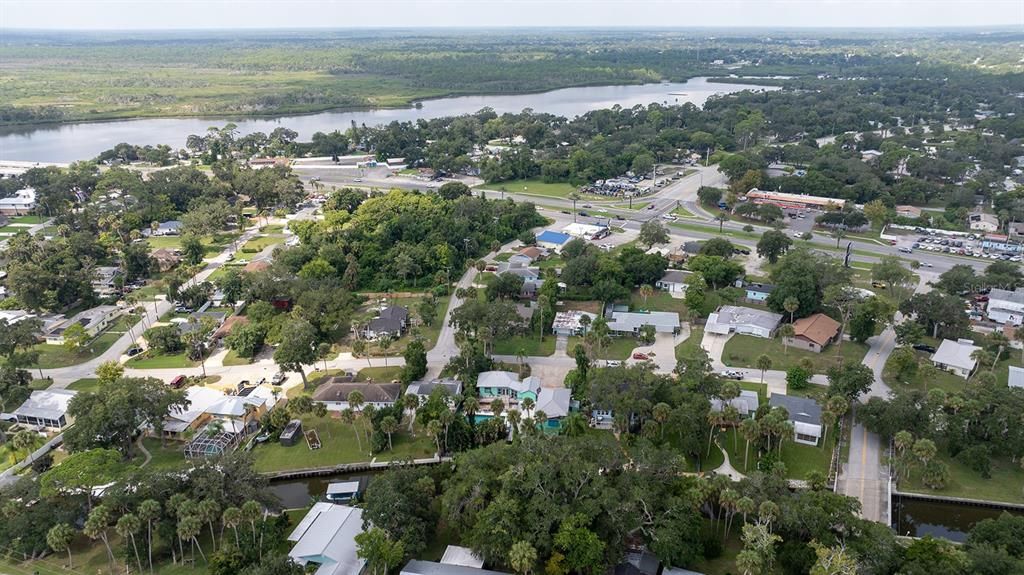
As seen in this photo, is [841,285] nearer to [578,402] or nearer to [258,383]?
[578,402]

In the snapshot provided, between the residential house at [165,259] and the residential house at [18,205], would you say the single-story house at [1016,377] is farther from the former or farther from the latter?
the residential house at [18,205]

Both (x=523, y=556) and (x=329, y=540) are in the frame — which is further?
(x=329, y=540)

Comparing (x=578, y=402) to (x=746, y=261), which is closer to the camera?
(x=578, y=402)

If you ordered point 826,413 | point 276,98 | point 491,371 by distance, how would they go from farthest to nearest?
point 276,98 → point 491,371 → point 826,413

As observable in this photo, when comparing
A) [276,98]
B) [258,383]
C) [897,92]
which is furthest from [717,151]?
[276,98]

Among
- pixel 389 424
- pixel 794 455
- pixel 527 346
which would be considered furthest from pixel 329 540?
pixel 794 455

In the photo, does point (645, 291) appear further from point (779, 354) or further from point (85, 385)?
point (85, 385)
